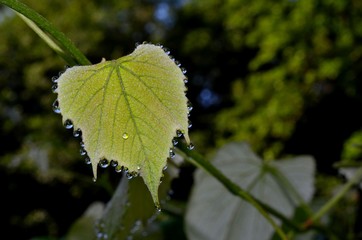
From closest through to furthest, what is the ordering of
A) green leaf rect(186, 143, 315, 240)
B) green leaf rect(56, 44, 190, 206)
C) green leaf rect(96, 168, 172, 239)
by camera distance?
1. green leaf rect(56, 44, 190, 206)
2. green leaf rect(96, 168, 172, 239)
3. green leaf rect(186, 143, 315, 240)

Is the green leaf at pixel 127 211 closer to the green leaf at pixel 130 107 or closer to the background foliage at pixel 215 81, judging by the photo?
the green leaf at pixel 130 107

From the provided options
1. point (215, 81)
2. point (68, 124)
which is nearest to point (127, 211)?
point (68, 124)

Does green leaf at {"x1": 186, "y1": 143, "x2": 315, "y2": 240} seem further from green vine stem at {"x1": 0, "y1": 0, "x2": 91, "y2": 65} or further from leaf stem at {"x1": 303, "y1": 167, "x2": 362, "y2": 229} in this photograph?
green vine stem at {"x1": 0, "y1": 0, "x2": 91, "y2": 65}

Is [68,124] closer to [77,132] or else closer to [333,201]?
[77,132]

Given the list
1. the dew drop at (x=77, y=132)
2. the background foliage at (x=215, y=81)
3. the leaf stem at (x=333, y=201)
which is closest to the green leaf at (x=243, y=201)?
the leaf stem at (x=333, y=201)

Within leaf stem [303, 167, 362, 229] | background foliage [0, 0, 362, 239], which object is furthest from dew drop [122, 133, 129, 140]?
background foliage [0, 0, 362, 239]

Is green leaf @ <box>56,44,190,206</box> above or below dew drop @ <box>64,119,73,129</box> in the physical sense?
below

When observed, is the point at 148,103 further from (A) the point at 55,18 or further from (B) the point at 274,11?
(A) the point at 55,18
